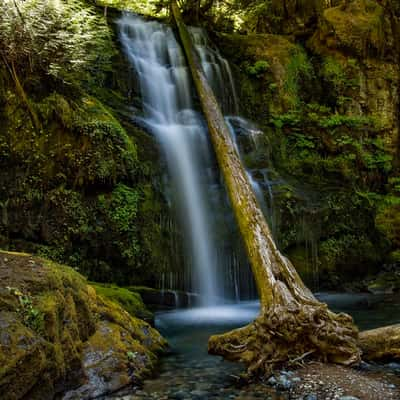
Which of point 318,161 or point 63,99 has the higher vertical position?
point 63,99

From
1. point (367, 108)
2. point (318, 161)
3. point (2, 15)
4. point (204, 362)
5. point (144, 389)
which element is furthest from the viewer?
point (367, 108)

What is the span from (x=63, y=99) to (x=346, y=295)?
6.62 m

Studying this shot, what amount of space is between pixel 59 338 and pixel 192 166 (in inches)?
233

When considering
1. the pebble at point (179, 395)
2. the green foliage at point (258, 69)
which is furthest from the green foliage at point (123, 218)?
the green foliage at point (258, 69)

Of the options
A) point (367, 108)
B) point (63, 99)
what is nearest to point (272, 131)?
point (367, 108)

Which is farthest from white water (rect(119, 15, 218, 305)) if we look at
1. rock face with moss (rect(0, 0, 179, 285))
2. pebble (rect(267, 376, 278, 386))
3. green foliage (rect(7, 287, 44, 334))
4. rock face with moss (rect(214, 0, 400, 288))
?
green foliage (rect(7, 287, 44, 334))

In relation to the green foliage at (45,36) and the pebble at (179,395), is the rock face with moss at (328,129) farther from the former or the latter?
the pebble at (179,395)

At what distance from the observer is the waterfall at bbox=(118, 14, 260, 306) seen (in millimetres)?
7684

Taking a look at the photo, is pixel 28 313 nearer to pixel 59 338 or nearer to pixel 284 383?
pixel 59 338

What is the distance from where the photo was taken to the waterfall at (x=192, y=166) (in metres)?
7.68

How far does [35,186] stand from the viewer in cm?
657

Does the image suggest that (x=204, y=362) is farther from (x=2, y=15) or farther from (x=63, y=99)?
(x=2, y=15)

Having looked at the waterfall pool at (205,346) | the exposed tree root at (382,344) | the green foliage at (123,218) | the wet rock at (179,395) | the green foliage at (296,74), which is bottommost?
the waterfall pool at (205,346)

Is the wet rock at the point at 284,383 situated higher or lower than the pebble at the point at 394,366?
higher
